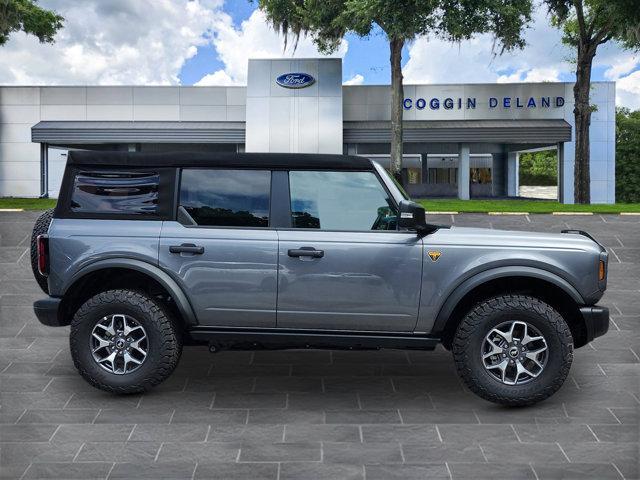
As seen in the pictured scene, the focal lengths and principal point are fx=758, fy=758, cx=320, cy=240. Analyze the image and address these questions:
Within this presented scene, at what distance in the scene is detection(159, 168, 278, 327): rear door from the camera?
19.7 ft

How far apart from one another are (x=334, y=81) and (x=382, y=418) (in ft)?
91.9

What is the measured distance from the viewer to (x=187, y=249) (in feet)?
19.8

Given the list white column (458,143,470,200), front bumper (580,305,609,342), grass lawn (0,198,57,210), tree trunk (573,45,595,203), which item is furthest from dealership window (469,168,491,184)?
front bumper (580,305,609,342)

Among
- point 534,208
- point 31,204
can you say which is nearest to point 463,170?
point 534,208

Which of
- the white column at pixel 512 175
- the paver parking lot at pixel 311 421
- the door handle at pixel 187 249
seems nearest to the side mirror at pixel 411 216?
the paver parking lot at pixel 311 421

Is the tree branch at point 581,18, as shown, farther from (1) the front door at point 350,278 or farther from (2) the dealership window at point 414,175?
(1) the front door at point 350,278

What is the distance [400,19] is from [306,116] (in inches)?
339

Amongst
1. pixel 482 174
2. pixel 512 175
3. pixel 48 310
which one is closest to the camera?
pixel 48 310

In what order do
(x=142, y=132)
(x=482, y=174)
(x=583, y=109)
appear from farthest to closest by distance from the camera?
(x=482, y=174)
(x=142, y=132)
(x=583, y=109)

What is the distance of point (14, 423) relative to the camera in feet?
18.2

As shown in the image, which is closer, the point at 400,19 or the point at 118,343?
the point at 118,343

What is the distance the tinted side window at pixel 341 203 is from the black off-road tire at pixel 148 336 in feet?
4.44

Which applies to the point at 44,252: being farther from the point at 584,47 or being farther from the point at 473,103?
the point at 473,103

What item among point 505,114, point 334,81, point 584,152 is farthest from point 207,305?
point 505,114
